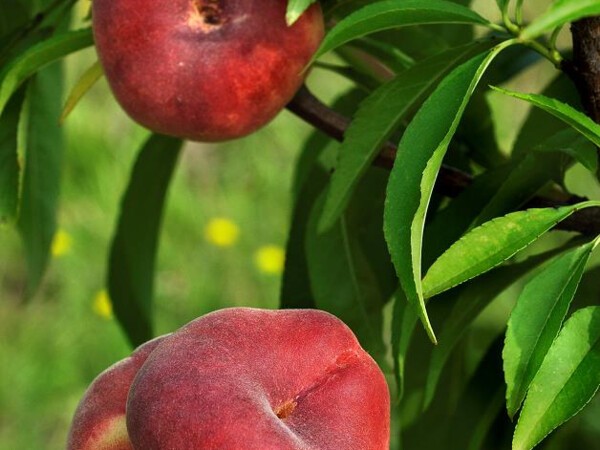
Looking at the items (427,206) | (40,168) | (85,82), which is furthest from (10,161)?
(427,206)

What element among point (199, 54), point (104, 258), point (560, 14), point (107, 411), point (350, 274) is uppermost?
point (560, 14)

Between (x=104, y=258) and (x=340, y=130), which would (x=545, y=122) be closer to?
(x=340, y=130)

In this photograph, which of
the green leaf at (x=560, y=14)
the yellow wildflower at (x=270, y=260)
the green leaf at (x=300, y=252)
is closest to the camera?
the green leaf at (x=560, y=14)

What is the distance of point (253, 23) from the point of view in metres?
0.83

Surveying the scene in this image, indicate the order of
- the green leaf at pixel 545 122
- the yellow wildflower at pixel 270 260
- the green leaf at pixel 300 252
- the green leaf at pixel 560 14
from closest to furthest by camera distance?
1. the green leaf at pixel 560 14
2. the green leaf at pixel 545 122
3. the green leaf at pixel 300 252
4. the yellow wildflower at pixel 270 260

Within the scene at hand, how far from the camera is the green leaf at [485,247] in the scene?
0.69 meters

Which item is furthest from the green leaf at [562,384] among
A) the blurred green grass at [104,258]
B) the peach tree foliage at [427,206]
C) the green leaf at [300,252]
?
the blurred green grass at [104,258]

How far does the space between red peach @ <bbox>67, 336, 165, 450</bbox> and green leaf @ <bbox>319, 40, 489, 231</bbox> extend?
17cm

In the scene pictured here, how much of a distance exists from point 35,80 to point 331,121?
0.35 m

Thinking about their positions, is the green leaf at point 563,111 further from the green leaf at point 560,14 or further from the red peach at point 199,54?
the red peach at point 199,54

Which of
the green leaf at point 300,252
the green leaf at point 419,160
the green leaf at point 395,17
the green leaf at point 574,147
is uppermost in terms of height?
the green leaf at point 395,17

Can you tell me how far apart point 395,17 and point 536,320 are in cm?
21

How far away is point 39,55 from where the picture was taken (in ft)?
3.04

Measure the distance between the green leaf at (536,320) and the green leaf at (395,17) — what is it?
0.16m
